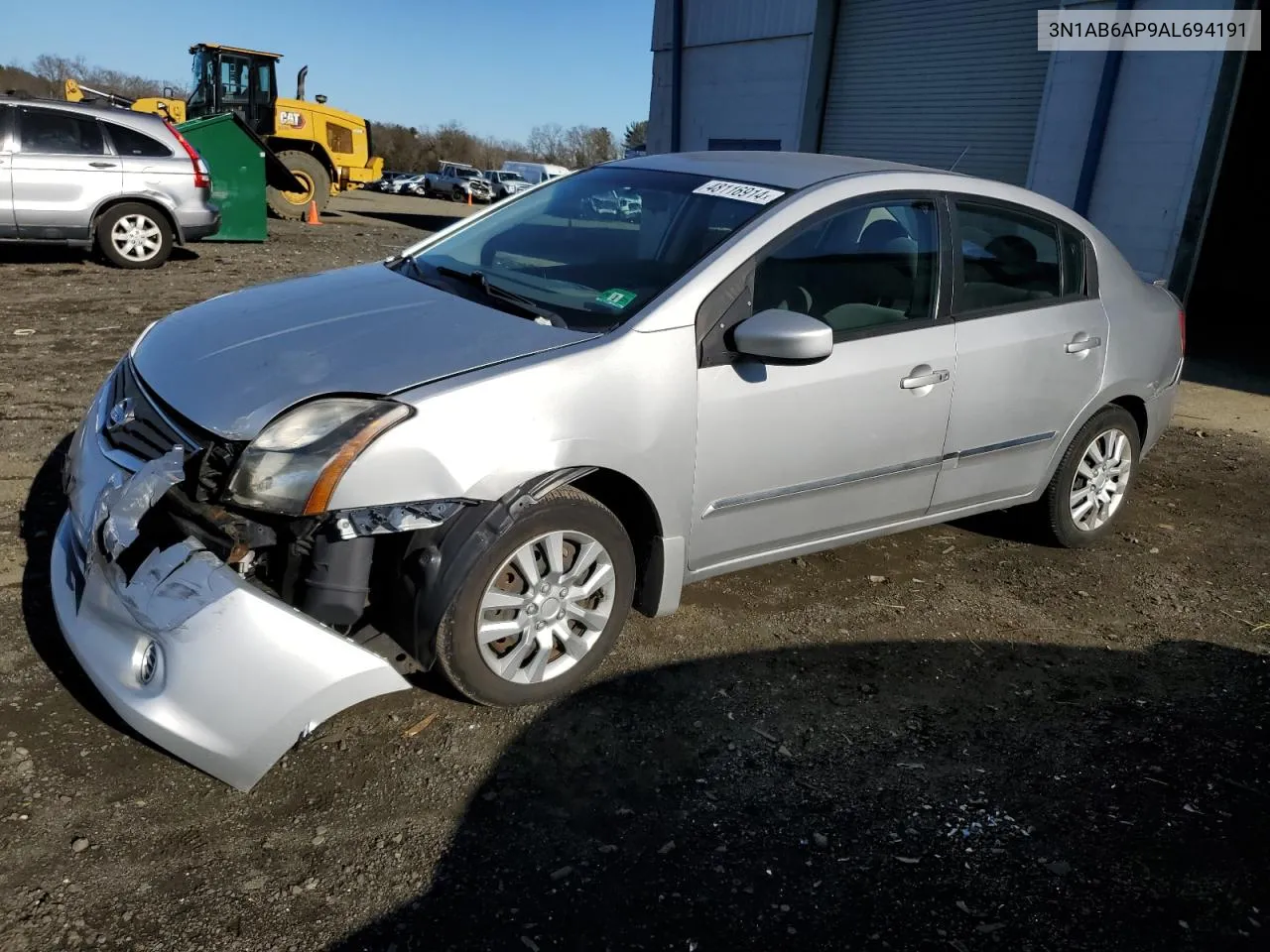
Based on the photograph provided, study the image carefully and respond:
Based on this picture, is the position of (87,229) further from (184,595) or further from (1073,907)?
(1073,907)

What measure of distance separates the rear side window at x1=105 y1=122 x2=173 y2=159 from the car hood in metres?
8.59

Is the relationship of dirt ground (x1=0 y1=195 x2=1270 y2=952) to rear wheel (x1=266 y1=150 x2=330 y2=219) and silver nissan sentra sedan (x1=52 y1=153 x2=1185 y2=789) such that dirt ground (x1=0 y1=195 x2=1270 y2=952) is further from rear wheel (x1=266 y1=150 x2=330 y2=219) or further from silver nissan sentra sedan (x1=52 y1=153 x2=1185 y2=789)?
rear wheel (x1=266 y1=150 x2=330 y2=219)

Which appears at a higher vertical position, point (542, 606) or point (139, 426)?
point (139, 426)

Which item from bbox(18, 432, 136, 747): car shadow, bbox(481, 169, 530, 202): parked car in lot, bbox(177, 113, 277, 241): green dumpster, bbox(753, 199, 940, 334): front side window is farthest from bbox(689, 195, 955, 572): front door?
bbox(481, 169, 530, 202): parked car in lot

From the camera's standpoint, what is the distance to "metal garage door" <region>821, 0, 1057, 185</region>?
11.7 meters

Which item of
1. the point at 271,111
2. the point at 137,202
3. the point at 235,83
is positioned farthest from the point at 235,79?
the point at 137,202

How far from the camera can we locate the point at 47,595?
11.3 feet

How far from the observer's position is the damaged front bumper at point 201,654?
238 centimetres

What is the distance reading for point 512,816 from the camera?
257 cm

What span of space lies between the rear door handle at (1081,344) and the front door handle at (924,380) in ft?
2.59

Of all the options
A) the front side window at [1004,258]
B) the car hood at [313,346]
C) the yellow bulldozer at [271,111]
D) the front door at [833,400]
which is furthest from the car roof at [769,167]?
the yellow bulldozer at [271,111]

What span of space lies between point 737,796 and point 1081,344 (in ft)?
8.47

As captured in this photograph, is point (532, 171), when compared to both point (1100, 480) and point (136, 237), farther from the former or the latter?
point (1100, 480)

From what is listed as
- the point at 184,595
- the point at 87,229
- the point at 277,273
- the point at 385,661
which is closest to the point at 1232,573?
the point at 385,661
